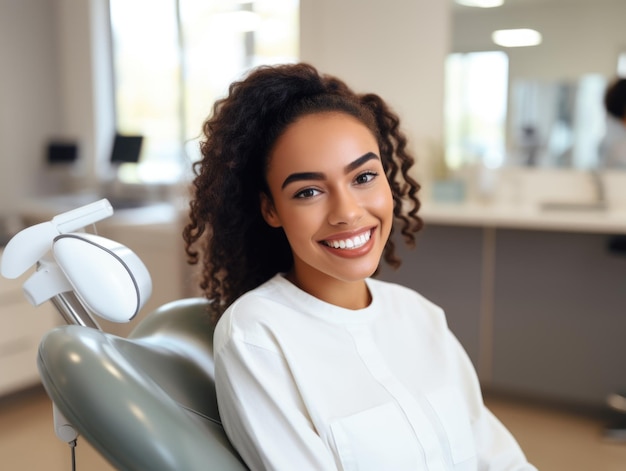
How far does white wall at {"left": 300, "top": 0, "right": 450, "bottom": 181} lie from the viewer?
11.6 ft

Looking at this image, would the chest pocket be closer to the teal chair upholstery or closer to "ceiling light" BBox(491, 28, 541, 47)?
the teal chair upholstery

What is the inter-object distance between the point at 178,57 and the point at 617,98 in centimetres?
271

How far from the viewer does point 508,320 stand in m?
3.11

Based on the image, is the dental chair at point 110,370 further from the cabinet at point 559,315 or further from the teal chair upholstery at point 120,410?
the cabinet at point 559,315

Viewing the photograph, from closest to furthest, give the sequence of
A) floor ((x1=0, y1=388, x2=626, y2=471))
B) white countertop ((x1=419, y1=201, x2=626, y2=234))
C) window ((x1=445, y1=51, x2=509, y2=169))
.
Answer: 1. floor ((x1=0, y1=388, x2=626, y2=471))
2. white countertop ((x1=419, y1=201, x2=626, y2=234))
3. window ((x1=445, y1=51, x2=509, y2=169))

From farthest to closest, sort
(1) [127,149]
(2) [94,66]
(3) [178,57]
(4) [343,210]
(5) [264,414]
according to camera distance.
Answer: (2) [94,66] < (3) [178,57] < (1) [127,149] < (4) [343,210] < (5) [264,414]

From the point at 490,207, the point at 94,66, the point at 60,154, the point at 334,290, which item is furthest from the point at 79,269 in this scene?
the point at 94,66

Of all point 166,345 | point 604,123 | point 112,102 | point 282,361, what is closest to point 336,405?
point 282,361

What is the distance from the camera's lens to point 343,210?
1.03 m

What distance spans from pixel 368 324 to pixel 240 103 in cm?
42

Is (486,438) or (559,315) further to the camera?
(559,315)

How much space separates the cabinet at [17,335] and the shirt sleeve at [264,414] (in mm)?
2409

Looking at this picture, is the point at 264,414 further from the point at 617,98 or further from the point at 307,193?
the point at 617,98

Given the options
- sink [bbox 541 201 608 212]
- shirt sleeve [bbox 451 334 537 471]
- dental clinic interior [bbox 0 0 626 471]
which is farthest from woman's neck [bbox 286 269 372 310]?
sink [bbox 541 201 608 212]
